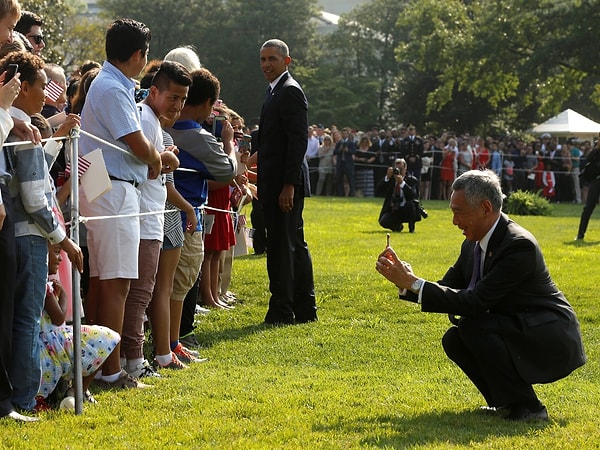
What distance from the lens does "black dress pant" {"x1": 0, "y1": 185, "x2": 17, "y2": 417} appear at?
5.93 m

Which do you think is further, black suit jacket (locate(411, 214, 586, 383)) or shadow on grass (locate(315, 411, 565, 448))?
black suit jacket (locate(411, 214, 586, 383))

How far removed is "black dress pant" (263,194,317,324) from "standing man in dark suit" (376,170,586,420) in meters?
3.96

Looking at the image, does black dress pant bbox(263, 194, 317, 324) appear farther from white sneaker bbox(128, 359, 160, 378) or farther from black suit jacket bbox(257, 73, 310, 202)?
white sneaker bbox(128, 359, 160, 378)

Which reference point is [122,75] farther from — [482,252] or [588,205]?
[588,205]

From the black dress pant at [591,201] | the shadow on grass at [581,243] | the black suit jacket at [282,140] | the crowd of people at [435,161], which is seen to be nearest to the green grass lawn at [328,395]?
the black suit jacket at [282,140]

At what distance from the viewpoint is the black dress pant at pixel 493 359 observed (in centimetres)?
646

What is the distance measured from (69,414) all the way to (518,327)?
2.65 m

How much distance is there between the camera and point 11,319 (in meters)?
6.05

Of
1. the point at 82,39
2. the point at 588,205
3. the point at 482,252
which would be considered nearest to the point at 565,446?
the point at 482,252

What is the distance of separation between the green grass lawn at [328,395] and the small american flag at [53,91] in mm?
2343

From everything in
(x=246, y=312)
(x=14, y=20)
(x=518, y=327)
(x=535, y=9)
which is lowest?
(x=246, y=312)

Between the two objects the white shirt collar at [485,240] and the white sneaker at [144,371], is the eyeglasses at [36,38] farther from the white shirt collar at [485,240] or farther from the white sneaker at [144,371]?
the white shirt collar at [485,240]

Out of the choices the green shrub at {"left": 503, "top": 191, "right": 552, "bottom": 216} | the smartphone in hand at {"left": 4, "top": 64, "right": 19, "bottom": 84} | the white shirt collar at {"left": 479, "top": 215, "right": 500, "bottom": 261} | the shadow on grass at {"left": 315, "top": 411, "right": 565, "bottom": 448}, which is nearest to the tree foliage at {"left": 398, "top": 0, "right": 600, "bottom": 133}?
the green shrub at {"left": 503, "top": 191, "right": 552, "bottom": 216}

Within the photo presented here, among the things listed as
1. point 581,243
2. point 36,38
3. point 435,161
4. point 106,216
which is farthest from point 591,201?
point 435,161
